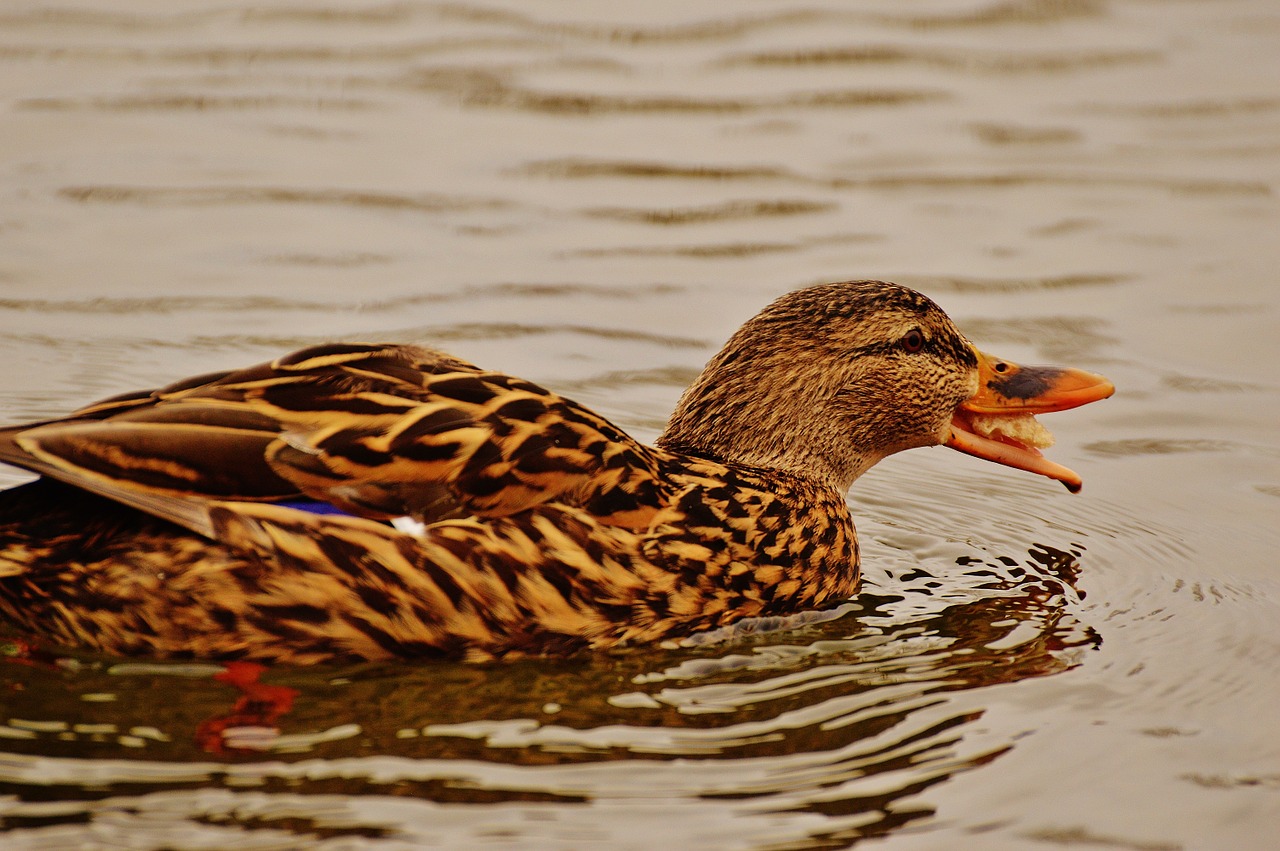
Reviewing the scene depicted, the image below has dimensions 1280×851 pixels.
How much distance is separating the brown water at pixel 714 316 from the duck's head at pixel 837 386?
0.61 meters

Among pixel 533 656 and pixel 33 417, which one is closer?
pixel 533 656

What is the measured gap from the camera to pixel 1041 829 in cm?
575

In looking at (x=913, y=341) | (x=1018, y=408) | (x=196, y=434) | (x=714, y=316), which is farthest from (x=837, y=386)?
(x=714, y=316)

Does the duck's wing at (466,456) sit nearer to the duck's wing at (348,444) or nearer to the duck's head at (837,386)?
the duck's wing at (348,444)

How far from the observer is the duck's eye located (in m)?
7.89

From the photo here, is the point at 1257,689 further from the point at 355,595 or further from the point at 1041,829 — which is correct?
the point at 355,595

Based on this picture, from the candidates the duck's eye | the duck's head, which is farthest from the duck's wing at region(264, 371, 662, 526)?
the duck's eye

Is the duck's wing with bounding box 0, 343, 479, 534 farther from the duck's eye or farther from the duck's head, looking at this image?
the duck's eye

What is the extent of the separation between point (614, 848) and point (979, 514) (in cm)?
368

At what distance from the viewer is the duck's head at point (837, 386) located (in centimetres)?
778

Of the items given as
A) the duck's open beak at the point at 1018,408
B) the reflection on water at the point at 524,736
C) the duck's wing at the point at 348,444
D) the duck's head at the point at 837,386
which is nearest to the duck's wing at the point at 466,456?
the duck's wing at the point at 348,444

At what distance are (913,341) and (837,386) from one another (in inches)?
Result: 14.4

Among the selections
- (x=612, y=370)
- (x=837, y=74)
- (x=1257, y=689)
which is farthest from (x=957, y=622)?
(x=837, y=74)

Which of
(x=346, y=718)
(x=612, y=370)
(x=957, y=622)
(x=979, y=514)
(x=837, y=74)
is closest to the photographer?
(x=346, y=718)
